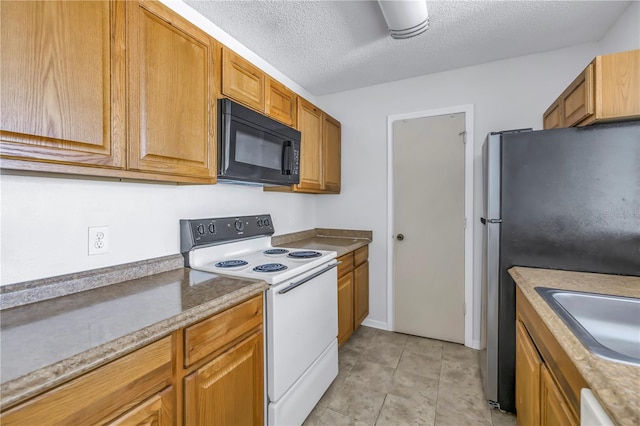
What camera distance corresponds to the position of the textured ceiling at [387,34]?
171 cm

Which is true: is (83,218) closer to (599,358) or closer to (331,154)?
(599,358)

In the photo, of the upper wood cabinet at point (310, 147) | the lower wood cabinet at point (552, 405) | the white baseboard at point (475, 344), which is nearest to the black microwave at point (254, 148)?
the upper wood cabinet at point (310, 147)

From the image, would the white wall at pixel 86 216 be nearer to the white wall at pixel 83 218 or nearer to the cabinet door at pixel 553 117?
the white wall at pixel 83 218

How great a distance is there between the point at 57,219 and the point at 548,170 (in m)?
2.34

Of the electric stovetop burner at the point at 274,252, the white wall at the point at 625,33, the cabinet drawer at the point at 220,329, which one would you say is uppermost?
the white wall at the point at 625,33

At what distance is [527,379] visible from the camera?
4.19 ft

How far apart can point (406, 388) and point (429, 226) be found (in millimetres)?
1363

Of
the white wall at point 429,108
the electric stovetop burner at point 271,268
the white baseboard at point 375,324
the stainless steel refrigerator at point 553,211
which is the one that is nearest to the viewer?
the stainless steel refrigerator at point 553,211

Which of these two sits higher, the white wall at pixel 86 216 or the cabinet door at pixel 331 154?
the cabinet door at pixel 331 154

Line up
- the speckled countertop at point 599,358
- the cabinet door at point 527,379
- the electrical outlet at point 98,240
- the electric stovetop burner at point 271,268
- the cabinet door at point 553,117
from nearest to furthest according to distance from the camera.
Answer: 1. the speckled countertop at point 599,358
2. the cabinet door at point 527,379
3. the electrical outlet at point 98,240
4. the electric stovetop burner at point 271,268
5. the cabinet door at point 553,117

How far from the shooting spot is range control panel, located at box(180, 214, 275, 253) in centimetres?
A: 165

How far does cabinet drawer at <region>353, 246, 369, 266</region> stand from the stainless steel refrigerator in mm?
1109

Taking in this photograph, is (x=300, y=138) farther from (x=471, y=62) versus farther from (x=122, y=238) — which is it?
(x=471, y=62)

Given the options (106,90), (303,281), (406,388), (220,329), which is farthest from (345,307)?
(106,90)
